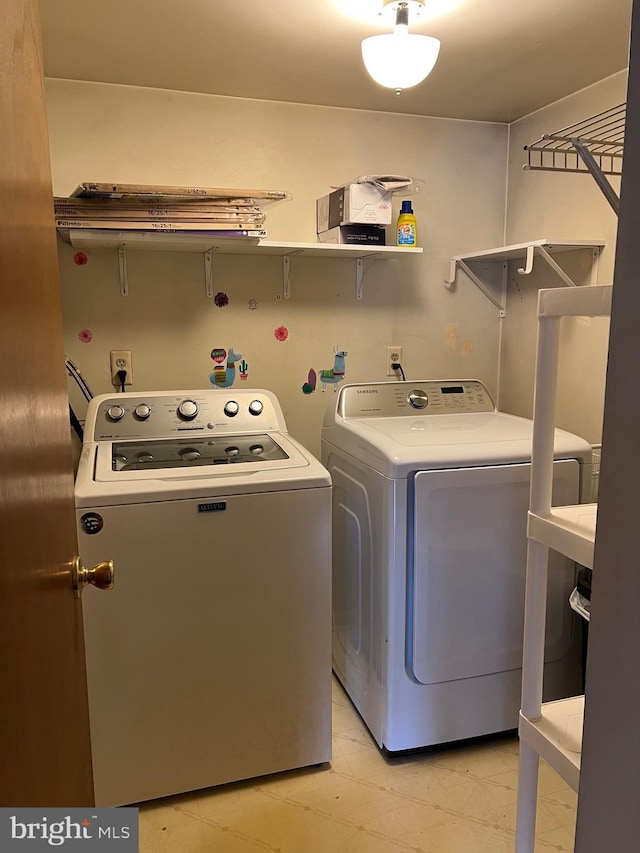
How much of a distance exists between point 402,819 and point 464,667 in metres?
0.45

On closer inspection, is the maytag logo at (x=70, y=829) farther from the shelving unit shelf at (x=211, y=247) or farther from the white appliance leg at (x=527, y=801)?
the shelving unit shelf at (x=211, y=247)

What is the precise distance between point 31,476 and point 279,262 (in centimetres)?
192

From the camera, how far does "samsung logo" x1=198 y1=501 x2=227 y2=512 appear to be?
170cm

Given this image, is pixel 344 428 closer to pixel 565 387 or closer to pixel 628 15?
pixel 565 387

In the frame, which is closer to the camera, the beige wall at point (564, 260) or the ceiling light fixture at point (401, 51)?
the ceiling light fixture at point (401, 51)

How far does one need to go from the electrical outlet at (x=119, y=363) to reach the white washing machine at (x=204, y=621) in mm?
542

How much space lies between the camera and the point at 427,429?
7.07 ft

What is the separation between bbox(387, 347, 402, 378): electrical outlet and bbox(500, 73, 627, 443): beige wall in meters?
0.50

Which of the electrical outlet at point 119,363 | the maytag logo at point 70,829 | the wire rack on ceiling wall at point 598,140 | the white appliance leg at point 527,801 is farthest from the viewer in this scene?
the electrical outlet at point 119,363

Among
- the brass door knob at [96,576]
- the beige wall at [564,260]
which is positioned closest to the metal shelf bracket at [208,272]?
the beige wall at [564,260]

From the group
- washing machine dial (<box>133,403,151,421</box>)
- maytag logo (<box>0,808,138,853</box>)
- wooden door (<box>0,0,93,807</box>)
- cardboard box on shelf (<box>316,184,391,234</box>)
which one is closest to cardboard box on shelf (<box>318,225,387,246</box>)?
cardboard box on shelf (<box>316,184,391,234</box>)

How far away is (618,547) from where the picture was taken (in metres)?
0.64

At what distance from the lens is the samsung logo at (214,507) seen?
170 cm

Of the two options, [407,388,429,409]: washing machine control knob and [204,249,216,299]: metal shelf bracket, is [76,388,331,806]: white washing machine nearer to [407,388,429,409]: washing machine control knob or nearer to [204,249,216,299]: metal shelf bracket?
[407,388,429,409]: washing machine control knob
